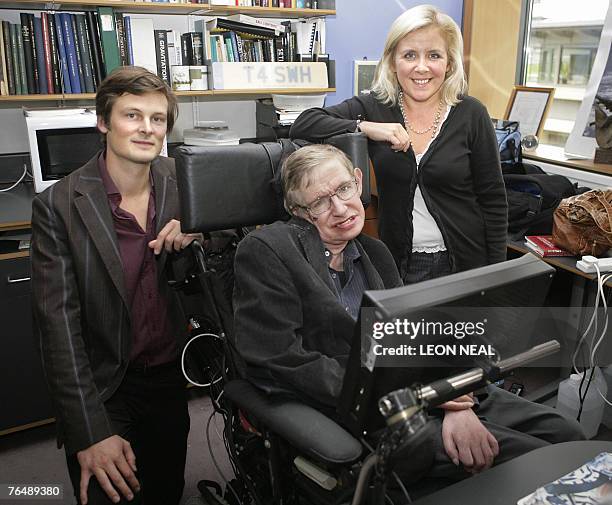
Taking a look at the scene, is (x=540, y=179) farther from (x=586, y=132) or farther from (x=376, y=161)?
(x=376, y=161)

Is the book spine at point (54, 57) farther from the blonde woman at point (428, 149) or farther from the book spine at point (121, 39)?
the blonde woman at point (428, 149)

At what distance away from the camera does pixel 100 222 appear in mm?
1574

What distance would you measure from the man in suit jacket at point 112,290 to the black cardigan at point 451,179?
548mm

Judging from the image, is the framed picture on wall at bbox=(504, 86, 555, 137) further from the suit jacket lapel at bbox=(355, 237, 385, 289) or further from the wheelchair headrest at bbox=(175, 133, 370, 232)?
the suit jacket lapel at bbox=(355, 237, 385, 289)

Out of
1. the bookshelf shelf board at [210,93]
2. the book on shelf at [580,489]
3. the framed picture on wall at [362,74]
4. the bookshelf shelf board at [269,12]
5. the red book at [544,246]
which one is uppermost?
the bookshelf shelf board at [269,12]

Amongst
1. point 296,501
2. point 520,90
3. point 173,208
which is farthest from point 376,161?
point 520,90

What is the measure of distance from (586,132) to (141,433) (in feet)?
8.23

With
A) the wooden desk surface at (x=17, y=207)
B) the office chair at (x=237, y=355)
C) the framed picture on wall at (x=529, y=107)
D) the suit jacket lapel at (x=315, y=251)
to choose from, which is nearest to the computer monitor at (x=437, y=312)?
the office chair at (x=237, y=355)

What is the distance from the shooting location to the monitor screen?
99.4 inches

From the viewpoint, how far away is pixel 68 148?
8.46 feet

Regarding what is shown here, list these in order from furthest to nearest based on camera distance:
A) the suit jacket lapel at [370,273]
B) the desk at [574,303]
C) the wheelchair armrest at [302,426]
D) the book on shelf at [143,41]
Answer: the book on shelf at [143,41] < the desk at [574,303] < the suit jacket lapel at [370,273] < the wheelchair armrest at [302,426]

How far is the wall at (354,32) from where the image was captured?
135 inches
